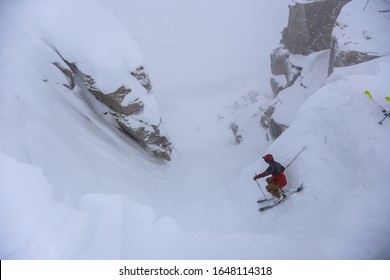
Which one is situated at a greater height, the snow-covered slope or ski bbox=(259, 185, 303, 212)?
the snow-covered slope

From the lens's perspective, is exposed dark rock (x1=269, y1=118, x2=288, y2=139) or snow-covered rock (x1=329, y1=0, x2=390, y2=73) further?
exposed dark rock (x1=269, y1=118, x2=288, y2=139)

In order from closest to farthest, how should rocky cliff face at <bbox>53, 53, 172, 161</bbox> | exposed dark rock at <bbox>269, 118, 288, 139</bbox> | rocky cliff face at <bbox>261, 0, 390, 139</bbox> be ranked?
rocky cliff face at <bbox>261, 0, 390, 139</bbox>
rocky cliff face at <bbox>53, 53, 172, 161</bbox>
exposed dark rock at <bbox>269, 118, 288, 139</bbox>

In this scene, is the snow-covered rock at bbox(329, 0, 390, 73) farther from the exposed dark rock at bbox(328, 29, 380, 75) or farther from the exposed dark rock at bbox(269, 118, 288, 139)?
the exposed dark rock at bbox(269, 118, 288, 139)

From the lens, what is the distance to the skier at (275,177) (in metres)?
9.22

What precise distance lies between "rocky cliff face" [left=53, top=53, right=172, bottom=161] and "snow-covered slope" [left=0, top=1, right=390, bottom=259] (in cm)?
119

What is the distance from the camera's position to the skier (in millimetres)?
9219

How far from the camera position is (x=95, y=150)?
46.7 ft

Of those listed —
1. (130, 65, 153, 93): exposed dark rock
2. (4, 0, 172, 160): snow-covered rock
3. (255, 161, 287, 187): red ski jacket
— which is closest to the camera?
(255, 161, 287, 187): red ski jacket

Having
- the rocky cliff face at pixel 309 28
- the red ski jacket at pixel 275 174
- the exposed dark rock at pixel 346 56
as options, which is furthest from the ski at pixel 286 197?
the rocky cliff face at pixel 309 28

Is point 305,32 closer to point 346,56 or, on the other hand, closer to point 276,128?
point 346,56

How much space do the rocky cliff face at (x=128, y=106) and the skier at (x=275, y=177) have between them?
1127 centimetres

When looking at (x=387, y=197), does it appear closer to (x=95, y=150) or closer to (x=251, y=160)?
(x=95, y=150)

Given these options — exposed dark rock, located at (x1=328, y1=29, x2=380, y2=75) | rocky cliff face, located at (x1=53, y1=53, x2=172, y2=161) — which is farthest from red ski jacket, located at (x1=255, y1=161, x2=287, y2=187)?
rocky cliff face, located at (x1=53, y1=53, x2=172, y2=161)

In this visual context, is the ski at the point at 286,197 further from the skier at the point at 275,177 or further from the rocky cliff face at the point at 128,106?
the rocky cliff face at the point at 128,106
